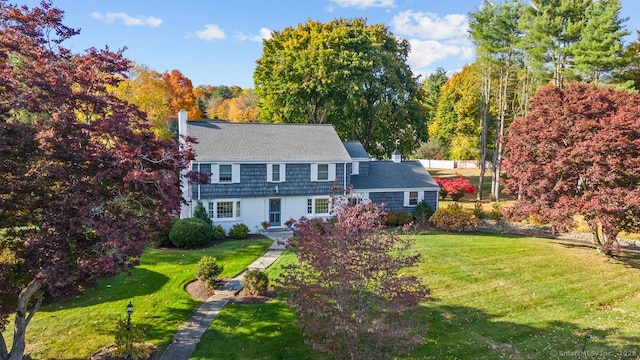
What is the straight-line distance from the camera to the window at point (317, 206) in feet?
86.5

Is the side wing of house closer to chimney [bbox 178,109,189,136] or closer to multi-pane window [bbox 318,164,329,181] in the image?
multi-pane window [bbox 318,164,329,181]

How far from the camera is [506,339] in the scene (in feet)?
37.4

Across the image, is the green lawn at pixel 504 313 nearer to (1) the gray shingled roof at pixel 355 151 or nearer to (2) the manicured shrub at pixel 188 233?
(2) the manicured shrub at pixel 188 233

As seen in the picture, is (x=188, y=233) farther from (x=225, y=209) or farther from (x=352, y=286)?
(x=352, y=286)

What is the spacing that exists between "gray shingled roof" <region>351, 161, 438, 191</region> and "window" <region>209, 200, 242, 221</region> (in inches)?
318

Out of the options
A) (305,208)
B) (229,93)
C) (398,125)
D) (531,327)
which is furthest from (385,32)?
(229,93)

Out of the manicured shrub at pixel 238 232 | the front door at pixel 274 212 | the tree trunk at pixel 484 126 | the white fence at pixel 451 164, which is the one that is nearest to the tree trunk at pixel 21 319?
the manicured shrub at pixel 238 232

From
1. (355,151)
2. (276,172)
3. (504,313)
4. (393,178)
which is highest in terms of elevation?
(355,151)

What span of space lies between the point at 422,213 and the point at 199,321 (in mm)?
18614

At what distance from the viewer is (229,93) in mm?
91688

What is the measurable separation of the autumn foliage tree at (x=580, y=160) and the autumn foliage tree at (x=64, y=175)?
655 inches

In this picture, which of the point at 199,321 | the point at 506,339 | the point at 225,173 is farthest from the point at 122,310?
the point at 506,339

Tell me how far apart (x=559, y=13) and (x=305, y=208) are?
24369 mm

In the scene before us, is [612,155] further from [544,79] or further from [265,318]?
[544,79]
